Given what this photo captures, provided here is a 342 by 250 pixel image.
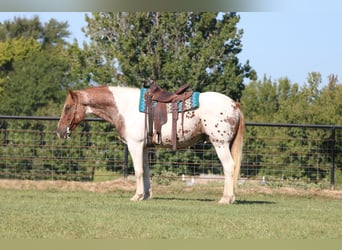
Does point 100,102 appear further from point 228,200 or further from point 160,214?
point 160,214

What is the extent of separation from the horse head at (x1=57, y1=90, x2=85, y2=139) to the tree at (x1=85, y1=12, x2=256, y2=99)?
20731 millimetres

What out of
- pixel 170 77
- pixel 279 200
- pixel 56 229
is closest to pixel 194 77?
pixel 170 77

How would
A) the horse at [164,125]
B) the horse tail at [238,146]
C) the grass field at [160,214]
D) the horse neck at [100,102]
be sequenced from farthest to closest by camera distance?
the horse neck at [100,102]
the horse tail at [238,146]
the horse at [164,125]
the grass field at [160,214]

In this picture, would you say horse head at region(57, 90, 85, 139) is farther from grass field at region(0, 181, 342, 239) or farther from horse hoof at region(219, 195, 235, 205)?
horse hoof at region(219, 195, 235, 205)

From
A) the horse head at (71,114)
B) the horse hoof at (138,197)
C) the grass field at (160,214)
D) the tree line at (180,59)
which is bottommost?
the grass field at (160,214)

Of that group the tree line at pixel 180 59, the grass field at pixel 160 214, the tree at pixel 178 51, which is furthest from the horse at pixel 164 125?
the tree at pixel 178 51

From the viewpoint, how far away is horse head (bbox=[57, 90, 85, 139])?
33.3ft

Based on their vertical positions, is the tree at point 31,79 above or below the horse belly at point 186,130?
above

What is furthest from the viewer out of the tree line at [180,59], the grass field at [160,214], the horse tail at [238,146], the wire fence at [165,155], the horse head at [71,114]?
the tree line at [180,59]

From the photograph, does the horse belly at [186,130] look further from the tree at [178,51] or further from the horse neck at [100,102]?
the tree at [178,51]

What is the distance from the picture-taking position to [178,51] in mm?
32750

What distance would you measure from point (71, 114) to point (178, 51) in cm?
2288

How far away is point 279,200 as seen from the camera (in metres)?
10.7

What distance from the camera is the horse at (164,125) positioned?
30.8ft
